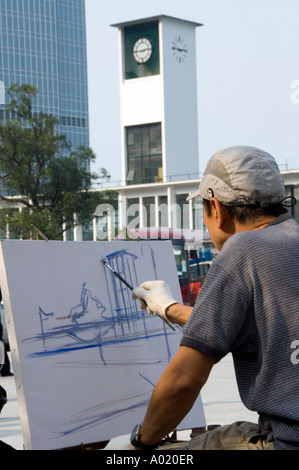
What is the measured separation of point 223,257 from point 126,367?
1.79m

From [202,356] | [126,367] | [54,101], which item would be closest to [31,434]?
[126,367]

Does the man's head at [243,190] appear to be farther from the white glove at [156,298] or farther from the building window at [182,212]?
the building window at [182,212]

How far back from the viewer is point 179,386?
2.12 metres

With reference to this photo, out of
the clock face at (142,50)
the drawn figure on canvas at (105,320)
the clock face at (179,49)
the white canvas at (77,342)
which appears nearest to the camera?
the white canvas at (77,342)

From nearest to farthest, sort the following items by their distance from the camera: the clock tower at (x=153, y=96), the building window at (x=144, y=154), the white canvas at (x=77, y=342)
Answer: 1. the white canvas at (x=77, y=342)
2. the clock tower at (x=153, y=96)
3. the building window at (x=144, y=154)

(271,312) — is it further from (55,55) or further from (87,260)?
(55,55)

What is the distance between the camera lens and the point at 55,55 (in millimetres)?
119938

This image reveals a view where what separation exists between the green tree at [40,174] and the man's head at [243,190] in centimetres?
3310

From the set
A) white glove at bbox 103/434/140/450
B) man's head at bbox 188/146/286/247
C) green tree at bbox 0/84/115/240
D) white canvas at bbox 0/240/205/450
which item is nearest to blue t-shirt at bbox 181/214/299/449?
man's head at bbox 188/146/286/247

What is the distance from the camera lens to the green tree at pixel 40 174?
3566 centimetres

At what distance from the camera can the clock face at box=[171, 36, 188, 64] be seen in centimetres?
7369

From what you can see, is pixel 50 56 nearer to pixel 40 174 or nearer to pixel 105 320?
pixel 40 174

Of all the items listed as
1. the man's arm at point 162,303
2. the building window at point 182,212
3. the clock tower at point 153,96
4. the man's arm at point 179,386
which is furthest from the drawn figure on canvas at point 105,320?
the clock tower at point 153,96

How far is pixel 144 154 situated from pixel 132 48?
30.1ft
